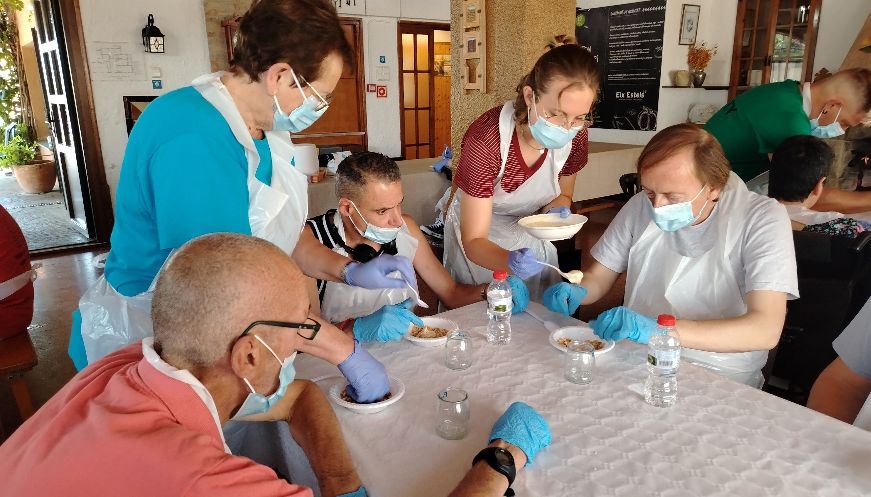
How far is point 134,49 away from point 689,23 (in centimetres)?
638

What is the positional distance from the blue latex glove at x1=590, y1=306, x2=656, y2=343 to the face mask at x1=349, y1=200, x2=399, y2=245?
0.98m

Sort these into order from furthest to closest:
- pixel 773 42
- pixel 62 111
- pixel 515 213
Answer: pixel 773 42 < pixel 62 111 < pixel 515 213

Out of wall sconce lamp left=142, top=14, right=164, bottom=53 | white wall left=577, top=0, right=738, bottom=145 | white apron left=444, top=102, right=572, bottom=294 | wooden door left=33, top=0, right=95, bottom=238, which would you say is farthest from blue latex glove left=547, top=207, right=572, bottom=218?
white wall left=577, top=0, right=738, bottom=145

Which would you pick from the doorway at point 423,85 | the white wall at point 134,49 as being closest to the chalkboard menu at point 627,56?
the doorway at point 423,85

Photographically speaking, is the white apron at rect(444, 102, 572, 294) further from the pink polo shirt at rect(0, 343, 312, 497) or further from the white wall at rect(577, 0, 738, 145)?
the white wall at rect(577, 0, 738, 145)

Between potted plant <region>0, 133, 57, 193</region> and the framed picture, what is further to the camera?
potted plant <region>0, 133, 57, 193</region>

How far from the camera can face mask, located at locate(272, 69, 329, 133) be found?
1630 millimetres

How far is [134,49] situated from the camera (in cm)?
608

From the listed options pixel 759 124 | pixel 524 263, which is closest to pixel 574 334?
pixel 524 263

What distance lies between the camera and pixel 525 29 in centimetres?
376

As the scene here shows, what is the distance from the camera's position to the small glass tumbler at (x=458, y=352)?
5.59 ft

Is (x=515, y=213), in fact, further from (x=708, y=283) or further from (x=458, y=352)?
(x=458, y=352)

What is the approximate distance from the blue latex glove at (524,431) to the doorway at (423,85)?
7.77 metres

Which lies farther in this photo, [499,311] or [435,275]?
[435,275]
